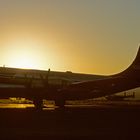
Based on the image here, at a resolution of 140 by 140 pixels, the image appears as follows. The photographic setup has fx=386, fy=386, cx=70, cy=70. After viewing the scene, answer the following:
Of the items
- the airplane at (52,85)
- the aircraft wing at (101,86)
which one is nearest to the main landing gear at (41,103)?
the airplane at (52,85)

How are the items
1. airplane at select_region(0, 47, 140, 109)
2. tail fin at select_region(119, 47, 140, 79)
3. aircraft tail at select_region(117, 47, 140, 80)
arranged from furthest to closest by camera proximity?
tail fin at select_region(119, 47, 140, 79)
aircraft tail at select_region(117, 47, 140, 80)
airplane at select_region(0, 47, 140, 109)

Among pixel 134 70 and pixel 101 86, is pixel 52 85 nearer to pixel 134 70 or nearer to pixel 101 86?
pixel 101 86

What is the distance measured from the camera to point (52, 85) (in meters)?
51.5

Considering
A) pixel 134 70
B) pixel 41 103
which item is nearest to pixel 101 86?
pixel 41 103

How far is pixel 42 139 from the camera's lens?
19.2 meters

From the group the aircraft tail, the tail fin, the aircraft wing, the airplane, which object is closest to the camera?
the airplane

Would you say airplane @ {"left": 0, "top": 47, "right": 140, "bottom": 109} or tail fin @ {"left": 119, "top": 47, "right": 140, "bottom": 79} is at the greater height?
tail fin @ {"left": 119, "top": 47, "right": 140, "bottom": 79}

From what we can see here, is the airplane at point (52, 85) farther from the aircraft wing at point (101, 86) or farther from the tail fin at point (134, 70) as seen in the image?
the tail fin at point (134, 70)

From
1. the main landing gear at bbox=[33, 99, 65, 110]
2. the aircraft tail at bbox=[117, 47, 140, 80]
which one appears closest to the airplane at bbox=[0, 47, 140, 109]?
the main landing gear at bbox=[33, 99, 65, 110]

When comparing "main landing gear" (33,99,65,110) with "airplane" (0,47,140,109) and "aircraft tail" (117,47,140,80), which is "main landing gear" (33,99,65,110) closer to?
"airplane" (0,47,140,109)

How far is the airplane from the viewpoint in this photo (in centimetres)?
4794

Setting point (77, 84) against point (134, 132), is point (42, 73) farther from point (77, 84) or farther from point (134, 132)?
point (134, 132)

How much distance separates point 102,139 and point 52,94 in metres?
29.7

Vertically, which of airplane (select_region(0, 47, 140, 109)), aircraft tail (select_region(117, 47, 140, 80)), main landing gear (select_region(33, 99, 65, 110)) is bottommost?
main landing gear (select_region(33, 99, 65, 110))
